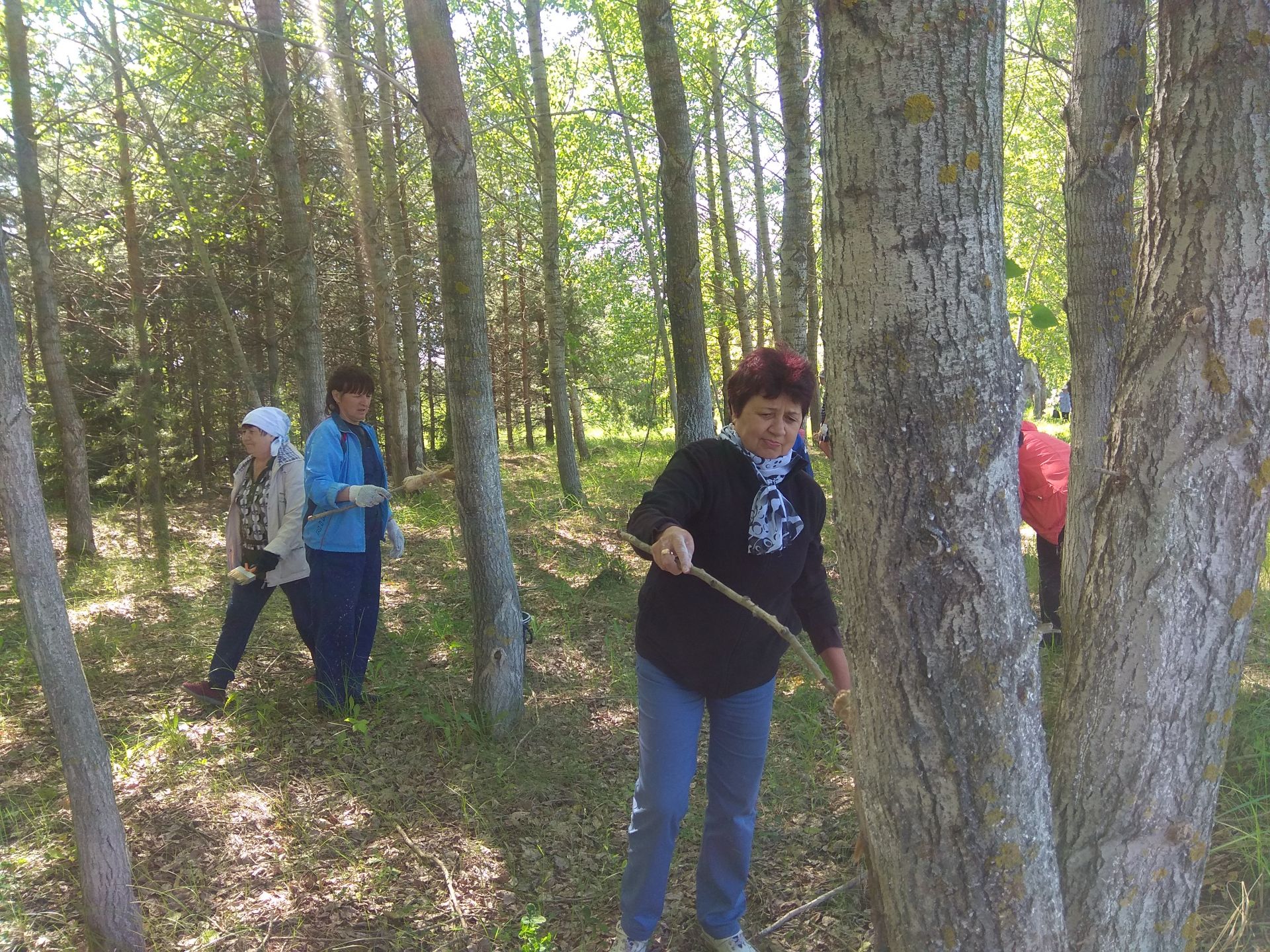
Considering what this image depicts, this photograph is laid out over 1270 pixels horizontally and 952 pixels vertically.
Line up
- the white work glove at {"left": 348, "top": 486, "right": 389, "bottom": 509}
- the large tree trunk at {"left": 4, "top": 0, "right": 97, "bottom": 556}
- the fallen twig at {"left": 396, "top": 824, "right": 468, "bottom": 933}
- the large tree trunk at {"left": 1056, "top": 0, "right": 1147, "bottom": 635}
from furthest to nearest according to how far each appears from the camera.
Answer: the large tree trunk at {"left": 4, "top": 0, "right": 97, "bottom": 556}
the white work glove at {"left": 348, "top": 486, "right": 389, "bottom": 509}
the large tree trunk at {"left": 1056, "top": 0, "right": 1147, "bottom": 635}
the fallen twig at {"left": 396, "top": 824, "right": 468, "bottom": 933}

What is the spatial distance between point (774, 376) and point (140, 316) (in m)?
9.54

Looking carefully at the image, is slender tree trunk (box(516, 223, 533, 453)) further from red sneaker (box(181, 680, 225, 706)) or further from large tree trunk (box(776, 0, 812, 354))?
red sneaker (box(181, 680, 225, 706))

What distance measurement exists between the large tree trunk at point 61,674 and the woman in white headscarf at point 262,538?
1950 millimetres

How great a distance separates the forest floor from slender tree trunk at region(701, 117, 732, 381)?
35.3 feet

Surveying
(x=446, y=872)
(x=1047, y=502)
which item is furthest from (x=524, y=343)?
(x=446, y=872)

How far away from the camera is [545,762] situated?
4.08m

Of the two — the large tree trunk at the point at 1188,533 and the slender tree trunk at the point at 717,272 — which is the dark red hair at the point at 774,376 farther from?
the slender tree trunk at the point at 717,272

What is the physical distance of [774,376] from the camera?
7.69 ft

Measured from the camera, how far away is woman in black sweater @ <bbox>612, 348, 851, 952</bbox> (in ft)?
7.77

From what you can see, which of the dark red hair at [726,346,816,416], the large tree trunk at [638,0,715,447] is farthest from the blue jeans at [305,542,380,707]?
the dark red hair at [726,346,816,416]

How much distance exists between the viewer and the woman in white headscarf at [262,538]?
4473mm

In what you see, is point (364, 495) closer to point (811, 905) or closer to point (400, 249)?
point (811, 905)

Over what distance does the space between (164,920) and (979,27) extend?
3609mm

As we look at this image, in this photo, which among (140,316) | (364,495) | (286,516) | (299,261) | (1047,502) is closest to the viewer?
(364,495)
